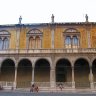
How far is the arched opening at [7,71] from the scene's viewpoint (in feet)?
112

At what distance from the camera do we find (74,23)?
34750 millimetres

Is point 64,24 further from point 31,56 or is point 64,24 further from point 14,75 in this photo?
point 14,75

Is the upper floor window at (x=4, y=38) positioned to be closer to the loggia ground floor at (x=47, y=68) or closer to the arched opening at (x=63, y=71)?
the loggia ground floor at (x=47, y=68)

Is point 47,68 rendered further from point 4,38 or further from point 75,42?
point 4,38

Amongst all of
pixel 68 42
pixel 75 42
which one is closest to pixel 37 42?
pixel 68 42

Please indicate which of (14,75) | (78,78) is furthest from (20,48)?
(78,78)

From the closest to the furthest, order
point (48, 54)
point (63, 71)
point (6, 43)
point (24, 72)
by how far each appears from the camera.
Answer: point (48, 54), point (63, 71), point (24, 72), point (6, 43)

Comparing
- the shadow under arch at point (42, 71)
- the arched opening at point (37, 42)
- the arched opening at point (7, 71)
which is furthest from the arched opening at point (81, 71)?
the arched opening at point (7, 71)

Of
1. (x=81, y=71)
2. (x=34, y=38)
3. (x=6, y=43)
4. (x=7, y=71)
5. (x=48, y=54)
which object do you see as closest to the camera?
(x=48, y=54)

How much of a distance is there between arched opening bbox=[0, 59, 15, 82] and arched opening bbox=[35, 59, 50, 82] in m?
3.35

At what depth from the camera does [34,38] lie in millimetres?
35250

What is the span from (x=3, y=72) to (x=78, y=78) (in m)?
10.4

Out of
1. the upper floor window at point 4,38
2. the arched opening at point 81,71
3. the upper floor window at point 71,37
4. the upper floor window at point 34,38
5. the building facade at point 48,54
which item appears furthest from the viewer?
the upper floor window at point 4,38

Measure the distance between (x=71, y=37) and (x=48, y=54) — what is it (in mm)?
4343
